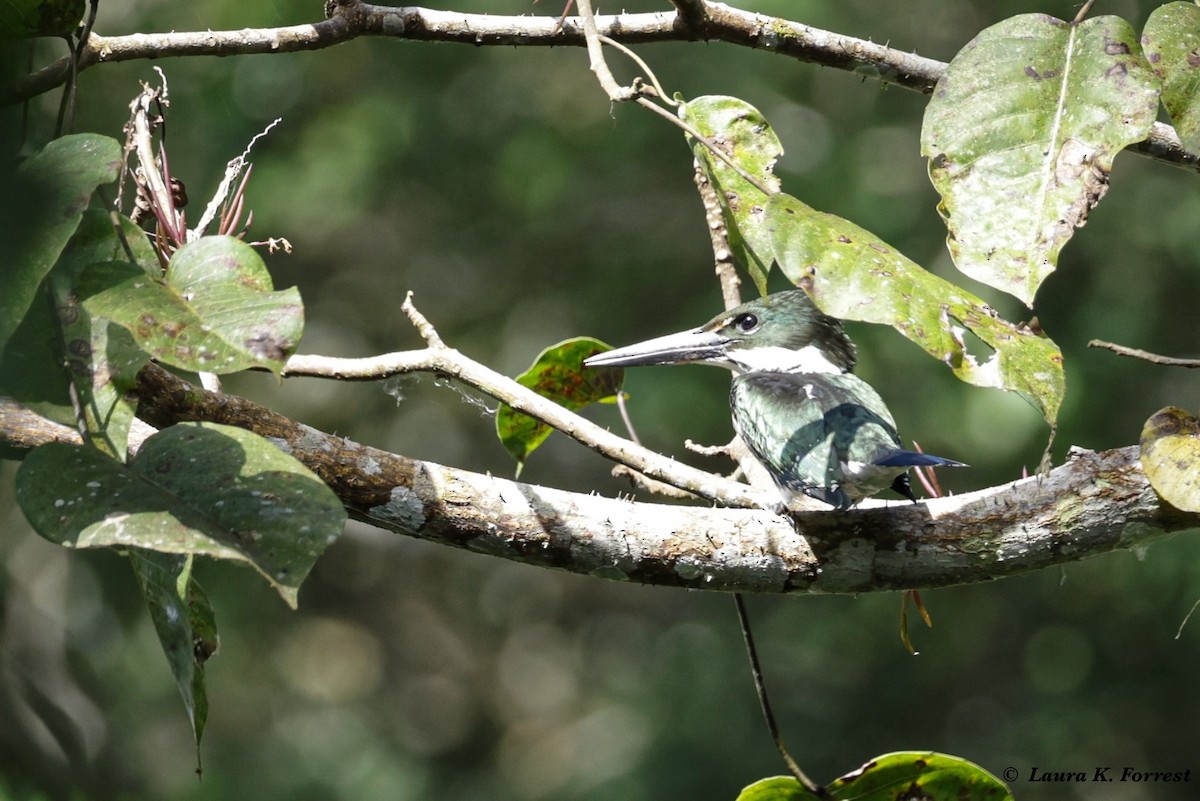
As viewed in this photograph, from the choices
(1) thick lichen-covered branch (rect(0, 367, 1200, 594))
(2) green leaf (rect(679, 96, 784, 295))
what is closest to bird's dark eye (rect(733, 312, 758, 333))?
(2) green leaf (rect(679, 96, 784, 295))

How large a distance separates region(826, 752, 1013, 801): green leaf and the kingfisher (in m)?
0.41

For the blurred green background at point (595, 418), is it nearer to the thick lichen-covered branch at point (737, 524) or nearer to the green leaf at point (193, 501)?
the thick lichen-covered branch at point (737, 524)

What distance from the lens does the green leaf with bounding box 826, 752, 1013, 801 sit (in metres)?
1.76

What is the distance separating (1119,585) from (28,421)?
5420 mm

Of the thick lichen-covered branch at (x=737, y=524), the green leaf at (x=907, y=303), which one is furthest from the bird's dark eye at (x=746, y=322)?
the green leaf at (x=907, y=303)

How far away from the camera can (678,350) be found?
2.79 meters

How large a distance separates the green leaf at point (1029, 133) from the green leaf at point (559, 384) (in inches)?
38.4

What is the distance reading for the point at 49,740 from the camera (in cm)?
332

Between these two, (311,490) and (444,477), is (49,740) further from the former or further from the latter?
(311,490)

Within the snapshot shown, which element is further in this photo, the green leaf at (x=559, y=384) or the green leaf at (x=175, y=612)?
the green leaf at (x=559, y=384)

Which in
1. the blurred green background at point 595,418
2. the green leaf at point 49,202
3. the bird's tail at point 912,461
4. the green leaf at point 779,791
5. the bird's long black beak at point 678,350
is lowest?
the blurred green background at point 595,418

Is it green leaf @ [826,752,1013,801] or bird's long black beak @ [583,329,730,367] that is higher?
bird's long black beak @ [583,329,730,367]

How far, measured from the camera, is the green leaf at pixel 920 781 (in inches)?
69.2

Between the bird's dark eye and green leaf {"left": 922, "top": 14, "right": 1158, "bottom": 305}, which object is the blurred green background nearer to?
the bird's dark eye
